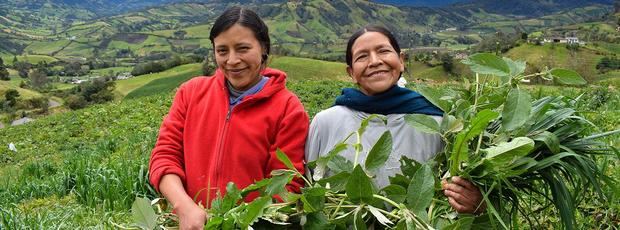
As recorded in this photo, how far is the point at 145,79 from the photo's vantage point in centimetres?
5291

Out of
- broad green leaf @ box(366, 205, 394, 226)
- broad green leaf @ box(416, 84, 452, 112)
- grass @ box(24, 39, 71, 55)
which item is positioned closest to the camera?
broad green leaf @ box(366, 205, 394, 226)

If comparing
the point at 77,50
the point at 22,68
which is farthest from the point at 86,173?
the point at 77,50

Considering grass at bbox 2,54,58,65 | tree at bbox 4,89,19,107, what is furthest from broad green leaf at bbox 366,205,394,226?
grass at bbox 2,54,58,65

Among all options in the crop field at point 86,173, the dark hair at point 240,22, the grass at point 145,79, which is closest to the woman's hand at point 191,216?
the crop field at point 86,173

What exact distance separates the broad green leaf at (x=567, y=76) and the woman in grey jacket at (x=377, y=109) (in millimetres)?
517

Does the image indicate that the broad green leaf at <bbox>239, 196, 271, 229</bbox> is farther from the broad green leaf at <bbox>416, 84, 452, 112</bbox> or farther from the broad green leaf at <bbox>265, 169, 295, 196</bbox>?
the broad green leaf at <bbox>416, 84, 452, 112</bbox>

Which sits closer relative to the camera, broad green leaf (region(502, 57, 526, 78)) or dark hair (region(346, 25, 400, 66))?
broad green leaf (region(502, 57, 526, 78))

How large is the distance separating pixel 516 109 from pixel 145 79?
54752 mm

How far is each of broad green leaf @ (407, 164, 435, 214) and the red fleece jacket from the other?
828 millimetres

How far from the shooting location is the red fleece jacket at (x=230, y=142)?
2.17 meters

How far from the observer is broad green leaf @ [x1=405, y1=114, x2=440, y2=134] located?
1.57 metres

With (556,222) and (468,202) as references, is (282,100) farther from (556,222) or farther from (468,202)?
(556,222)

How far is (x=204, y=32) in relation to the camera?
150 meters

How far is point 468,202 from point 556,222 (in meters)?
1.52
